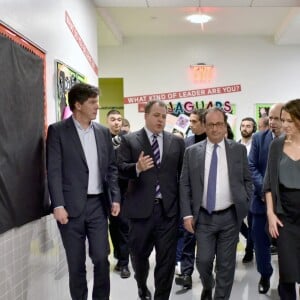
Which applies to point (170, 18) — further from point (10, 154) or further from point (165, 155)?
point (10, 154)

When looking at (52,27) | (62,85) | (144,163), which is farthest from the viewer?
(62,85)

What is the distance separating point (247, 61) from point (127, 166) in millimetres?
6028

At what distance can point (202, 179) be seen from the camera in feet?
9.68

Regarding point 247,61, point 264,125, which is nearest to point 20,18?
point 264,125

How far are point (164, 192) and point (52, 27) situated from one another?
5.25 ft

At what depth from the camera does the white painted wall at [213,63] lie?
833cm

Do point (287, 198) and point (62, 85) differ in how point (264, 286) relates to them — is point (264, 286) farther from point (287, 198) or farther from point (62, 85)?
point (62, 85)

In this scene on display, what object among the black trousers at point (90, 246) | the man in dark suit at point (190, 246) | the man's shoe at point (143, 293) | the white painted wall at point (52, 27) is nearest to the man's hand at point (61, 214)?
the black trousers at point (90, 246)

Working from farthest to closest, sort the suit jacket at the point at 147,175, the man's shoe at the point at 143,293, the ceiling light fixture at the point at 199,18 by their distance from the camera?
the ceiling light fixture at the point at 199,18
the man's shoe at the point at 143,293
the suit jacket at the point at 147,175

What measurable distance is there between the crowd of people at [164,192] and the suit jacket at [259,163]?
330mm

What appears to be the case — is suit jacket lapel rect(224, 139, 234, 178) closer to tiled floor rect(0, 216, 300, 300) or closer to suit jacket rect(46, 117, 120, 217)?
suit jacket rect(46, 117, 120, 217)

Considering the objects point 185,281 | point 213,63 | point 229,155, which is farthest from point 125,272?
point 213,63

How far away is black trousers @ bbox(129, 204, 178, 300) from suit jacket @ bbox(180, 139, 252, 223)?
209 millimetres

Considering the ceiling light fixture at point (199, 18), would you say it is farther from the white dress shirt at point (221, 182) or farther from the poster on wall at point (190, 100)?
the white dress shirt at point (221, 182)
